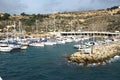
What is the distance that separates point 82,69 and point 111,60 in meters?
15.8

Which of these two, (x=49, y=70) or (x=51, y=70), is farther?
(x=49, y=70)

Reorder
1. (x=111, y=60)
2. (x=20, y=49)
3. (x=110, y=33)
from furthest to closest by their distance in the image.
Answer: (x=110, y=33)
(x=20, y=49)
(x=111, y=60)

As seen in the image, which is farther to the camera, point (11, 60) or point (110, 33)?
point (110, 33)

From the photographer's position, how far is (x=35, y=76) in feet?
228

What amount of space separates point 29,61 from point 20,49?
29347mm

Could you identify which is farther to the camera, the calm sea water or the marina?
the marina

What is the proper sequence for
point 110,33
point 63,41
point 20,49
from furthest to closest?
point 110,33 → point 63,41 → point 20,49

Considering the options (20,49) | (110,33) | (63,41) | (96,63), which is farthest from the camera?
(110,33)

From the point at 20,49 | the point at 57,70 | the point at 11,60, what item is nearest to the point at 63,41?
the point at 20,49

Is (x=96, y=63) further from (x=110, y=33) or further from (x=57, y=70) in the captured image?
(x=110, y=33)

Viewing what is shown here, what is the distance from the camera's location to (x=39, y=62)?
88312 millimetres

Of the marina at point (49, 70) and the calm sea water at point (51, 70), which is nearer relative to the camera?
the calm sea water at point (51, 70)

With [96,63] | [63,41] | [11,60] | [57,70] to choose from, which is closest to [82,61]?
[96,63]

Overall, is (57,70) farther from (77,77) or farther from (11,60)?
(11,60)
